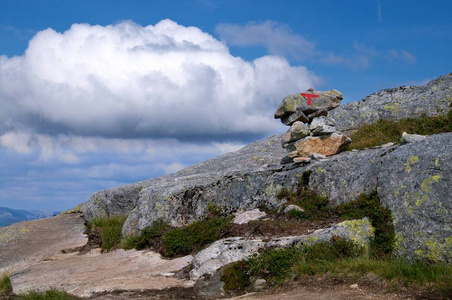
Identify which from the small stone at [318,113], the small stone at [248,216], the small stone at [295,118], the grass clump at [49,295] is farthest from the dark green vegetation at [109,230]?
the small stone at [318,113]

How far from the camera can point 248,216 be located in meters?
17.1

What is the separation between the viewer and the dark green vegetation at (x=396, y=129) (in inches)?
843

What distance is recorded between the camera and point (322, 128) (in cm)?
1952

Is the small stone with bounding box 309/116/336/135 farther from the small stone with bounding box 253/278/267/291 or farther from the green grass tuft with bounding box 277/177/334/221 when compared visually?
the small stone with bounding box 253/278/267/291

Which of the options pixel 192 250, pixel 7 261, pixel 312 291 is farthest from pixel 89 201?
pixel 312 291

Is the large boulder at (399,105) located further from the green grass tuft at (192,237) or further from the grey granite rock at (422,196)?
the green grass tuft at (192,237)

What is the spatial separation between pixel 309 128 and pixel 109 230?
10.7 m

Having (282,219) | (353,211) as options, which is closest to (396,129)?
(353,211)

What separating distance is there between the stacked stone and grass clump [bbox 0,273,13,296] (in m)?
12.4

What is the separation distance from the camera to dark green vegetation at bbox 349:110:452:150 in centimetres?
2142

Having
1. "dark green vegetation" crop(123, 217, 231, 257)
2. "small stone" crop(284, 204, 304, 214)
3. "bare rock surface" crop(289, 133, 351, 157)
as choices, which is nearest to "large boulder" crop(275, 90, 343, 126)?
"bare rock surface" crop(289, 133, 351, 157)

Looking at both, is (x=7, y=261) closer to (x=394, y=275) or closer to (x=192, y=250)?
(x=192, y=250)

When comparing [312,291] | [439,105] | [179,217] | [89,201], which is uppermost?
[439,105]

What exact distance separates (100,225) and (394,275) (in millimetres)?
16040
